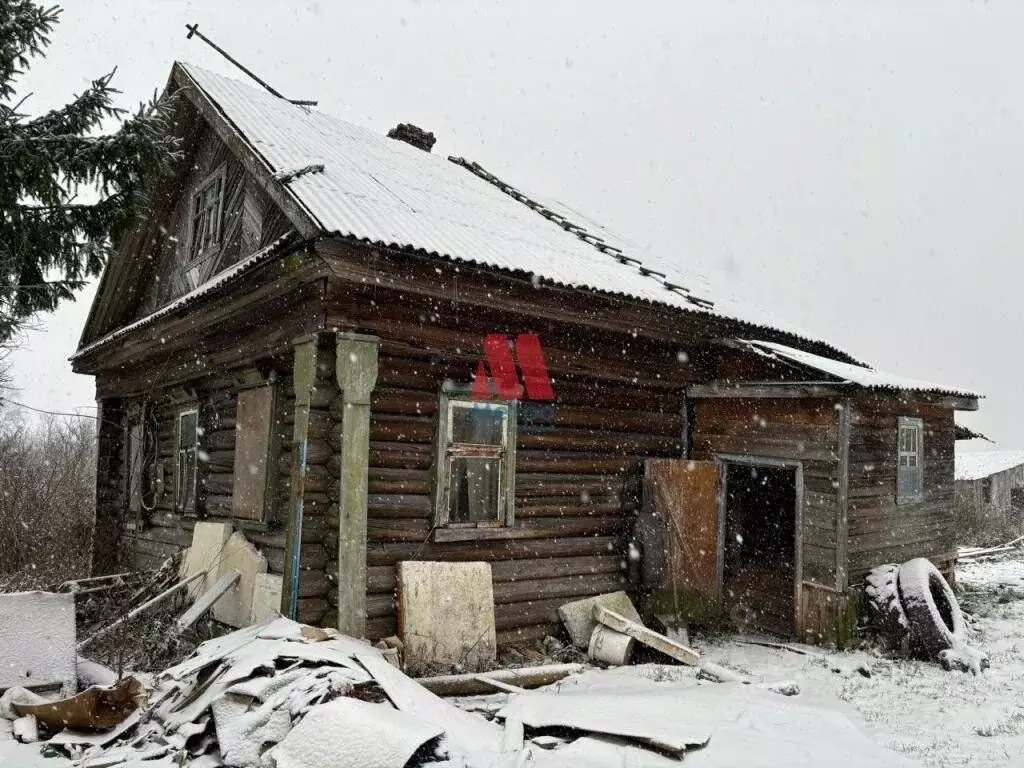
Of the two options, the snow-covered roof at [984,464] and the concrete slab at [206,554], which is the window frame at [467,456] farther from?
the snow-covered roof at [984,464]

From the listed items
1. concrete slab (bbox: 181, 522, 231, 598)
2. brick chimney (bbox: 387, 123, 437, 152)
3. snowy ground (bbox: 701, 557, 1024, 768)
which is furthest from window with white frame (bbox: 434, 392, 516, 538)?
brick chimney (bbox: 387, 123, 437, 152)

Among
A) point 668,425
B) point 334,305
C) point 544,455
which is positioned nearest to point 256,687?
point 334,305

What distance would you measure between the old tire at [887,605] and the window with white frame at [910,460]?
54.1 inches

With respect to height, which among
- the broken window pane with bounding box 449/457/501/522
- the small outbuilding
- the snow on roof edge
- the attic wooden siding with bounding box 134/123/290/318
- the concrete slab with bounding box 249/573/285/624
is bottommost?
the small outbuilding

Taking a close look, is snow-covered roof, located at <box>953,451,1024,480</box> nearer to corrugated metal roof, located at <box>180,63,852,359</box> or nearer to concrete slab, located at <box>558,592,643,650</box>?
corrugated metal roof, located at <box>180,63,852,359</box>

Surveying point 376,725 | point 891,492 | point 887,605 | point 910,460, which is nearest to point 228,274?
point 376,725

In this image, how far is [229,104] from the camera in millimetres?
8859

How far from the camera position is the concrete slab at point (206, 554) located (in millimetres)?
7980

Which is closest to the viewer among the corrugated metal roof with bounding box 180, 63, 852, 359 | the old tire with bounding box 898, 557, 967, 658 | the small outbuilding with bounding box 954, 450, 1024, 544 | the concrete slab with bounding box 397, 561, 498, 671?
the concrete slab with bounding box 397, 561, 498, 671

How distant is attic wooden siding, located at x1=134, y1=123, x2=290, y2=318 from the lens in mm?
8023

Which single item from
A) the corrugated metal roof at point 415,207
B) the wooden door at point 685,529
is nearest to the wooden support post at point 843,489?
the wooden door at point 685,529

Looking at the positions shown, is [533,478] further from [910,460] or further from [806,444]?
[910,460]

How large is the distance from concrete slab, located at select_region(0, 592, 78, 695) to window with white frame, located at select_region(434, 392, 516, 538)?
137 inches

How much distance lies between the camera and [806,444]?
8.82m
